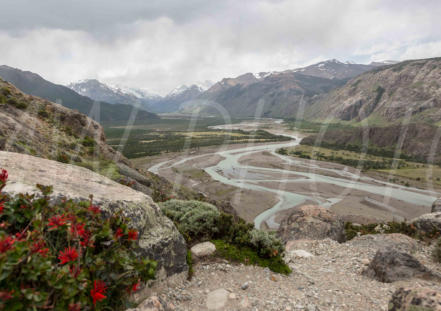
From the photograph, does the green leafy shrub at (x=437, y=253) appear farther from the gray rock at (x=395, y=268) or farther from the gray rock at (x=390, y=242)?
the gray rock at (x=395, y=268)

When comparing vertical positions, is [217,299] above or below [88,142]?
below

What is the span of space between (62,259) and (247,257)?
19.0ft

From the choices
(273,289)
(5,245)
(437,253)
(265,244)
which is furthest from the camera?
(437,253)

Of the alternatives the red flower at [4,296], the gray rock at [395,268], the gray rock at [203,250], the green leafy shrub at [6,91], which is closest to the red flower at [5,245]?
the red flower at [4,296]

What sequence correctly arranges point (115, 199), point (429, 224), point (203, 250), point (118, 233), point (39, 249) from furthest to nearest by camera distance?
1. point (429, 224)
2. point (203, 250)
3. point (115, 199)
4. point (118, 233)
5. point (39, 249)

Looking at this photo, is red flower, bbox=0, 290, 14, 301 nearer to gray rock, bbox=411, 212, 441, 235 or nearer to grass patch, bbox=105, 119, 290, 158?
gray rock, bbox=411, 212, 441, 235

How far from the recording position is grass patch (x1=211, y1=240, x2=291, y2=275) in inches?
293

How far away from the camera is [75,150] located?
1642 cm

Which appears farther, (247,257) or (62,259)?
(247,257)

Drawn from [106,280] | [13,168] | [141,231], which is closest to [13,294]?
[106,280]

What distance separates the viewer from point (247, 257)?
24.8 ft

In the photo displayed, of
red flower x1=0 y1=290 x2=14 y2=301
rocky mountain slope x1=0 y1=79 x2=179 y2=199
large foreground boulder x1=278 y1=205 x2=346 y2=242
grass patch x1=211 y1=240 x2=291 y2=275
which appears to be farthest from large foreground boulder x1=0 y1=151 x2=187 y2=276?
large foreground boulder x1=278 y1=205 x2=346 y2=242

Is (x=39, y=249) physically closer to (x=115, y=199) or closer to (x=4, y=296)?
(x=4, y=296)

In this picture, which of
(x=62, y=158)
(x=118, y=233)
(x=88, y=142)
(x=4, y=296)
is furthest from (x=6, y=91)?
(x=4, y=296)
